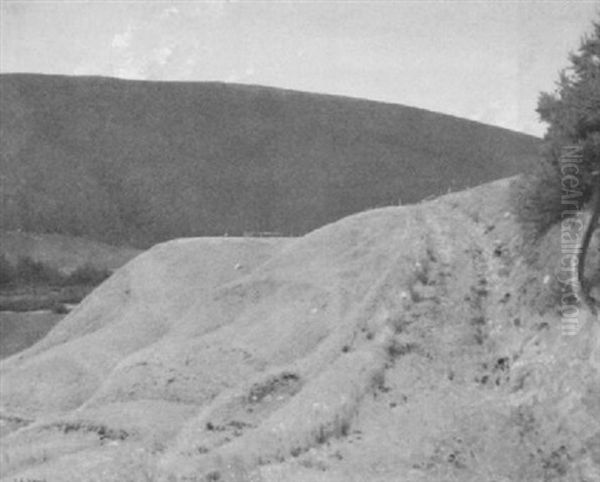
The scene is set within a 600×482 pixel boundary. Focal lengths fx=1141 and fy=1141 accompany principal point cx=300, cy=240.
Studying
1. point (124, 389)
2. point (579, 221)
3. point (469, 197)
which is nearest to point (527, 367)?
point (579, 221)

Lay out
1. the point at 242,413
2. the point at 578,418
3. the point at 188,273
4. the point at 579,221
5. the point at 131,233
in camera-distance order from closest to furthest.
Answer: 1. the point at 578,418
2. the point at 579,221
3. the point at 242,413
4. the point at 188,273
5. the point at 131,233

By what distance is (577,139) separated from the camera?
62.8ft

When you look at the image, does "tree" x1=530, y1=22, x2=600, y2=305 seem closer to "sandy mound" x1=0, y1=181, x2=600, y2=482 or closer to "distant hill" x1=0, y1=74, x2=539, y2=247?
"sandy mound" x1=0, y1=181, x2=600, y2=482

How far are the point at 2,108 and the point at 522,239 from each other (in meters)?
77.6

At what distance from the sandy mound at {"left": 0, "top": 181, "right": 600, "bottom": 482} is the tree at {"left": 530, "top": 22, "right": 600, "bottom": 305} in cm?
112

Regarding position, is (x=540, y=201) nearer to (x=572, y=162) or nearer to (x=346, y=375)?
(x=572, y=162)

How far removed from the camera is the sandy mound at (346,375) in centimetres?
1669

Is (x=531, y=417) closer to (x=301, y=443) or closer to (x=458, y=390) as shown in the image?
(x=458, y=390)

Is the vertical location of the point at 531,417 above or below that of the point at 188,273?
below

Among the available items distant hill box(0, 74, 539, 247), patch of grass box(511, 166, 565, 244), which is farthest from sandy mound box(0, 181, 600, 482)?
distant hill box(0, 74, 539, 247)

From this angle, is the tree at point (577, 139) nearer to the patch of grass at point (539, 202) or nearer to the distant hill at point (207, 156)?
the patch of grass at point (539, 202)

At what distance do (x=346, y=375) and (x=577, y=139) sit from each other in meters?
5.56

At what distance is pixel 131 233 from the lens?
300ft

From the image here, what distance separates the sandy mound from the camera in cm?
1669
